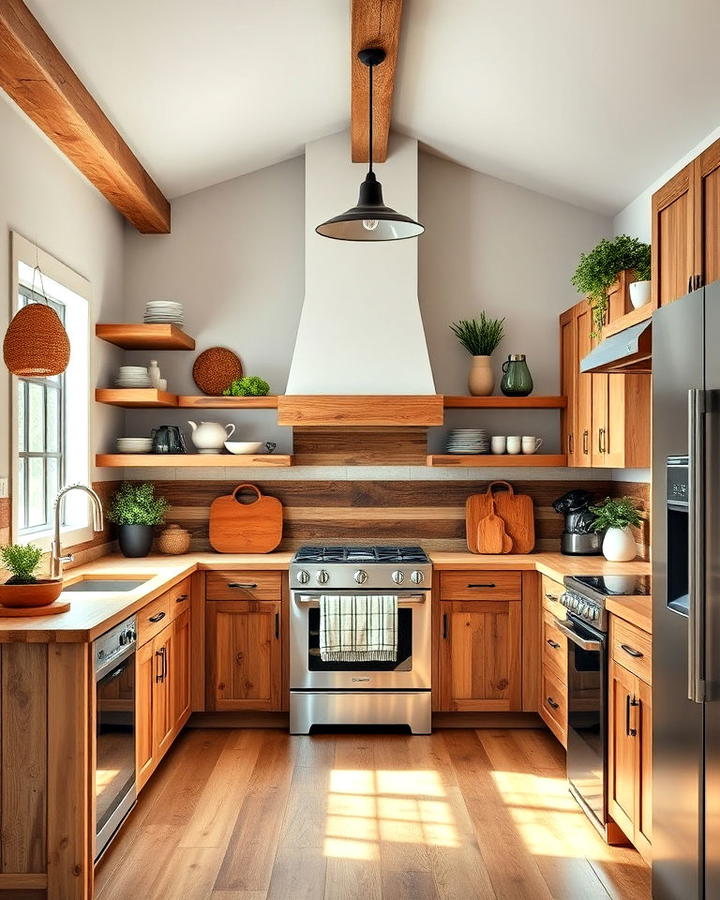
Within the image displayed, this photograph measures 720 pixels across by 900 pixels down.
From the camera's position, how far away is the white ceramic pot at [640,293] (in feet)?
11.7

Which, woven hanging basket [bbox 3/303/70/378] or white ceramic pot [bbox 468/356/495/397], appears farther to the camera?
white ceramic pot [bbox 468/356/495/397]

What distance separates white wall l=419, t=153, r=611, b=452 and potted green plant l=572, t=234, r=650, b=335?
0.94 meters

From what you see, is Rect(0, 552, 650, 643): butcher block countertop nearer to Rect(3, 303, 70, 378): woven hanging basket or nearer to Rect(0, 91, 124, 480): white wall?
Rect(0, 91, 124, 480): white wall

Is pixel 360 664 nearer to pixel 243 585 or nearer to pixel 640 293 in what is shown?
pixel 243 585

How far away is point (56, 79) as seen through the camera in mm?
3078

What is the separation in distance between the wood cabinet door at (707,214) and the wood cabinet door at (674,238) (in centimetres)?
4

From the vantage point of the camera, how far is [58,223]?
398 centimetres

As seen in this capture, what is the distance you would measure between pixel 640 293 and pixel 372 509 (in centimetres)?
218

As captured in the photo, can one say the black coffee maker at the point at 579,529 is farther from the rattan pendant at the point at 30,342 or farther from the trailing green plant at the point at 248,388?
the rattan pendant at the point at 30,342

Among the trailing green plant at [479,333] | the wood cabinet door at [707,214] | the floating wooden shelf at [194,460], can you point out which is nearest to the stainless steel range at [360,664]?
the floating wooden shelf at [194,460]

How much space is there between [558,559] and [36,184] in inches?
125

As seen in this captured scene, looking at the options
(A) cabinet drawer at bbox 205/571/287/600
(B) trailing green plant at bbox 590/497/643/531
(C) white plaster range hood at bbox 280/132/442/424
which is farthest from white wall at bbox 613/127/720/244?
(A) cabinet drawer at bbox 205/571/287/600

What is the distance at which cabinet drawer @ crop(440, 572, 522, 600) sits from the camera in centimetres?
458

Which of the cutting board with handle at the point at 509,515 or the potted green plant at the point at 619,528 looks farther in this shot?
the cutting board with handle at the point at 509,515
